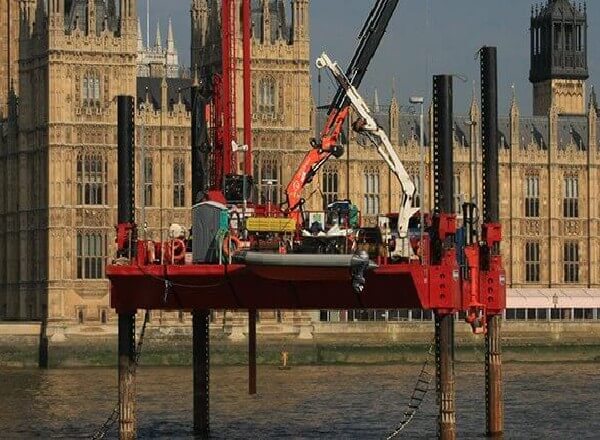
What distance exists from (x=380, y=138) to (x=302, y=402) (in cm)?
2705

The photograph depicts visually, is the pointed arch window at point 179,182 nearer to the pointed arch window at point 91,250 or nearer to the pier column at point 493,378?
the pointed arch window at point 91,250

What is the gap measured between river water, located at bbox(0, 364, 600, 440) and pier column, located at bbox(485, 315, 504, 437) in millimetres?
4679

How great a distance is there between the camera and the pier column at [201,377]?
78125 mm

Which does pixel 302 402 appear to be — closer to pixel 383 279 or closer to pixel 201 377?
pixel 201 377

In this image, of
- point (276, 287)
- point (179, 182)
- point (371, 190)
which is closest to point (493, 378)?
point (276, 287)

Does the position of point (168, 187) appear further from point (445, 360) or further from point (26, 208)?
point (445, 360)

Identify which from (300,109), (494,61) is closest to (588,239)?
(300,109)

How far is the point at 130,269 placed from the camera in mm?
70312

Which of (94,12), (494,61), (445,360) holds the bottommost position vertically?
(445,360)

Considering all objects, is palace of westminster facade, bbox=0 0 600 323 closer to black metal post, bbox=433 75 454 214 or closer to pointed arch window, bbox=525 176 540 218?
pointed arch window, bbox=525 176 540 218

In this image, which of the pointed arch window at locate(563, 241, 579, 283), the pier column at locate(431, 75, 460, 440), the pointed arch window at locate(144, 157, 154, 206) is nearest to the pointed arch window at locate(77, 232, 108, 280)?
the pointed arch window at locate(144, 157, 154, 206)

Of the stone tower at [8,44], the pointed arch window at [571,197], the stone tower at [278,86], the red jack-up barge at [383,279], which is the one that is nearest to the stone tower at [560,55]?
the pointed arch window at [571,197]

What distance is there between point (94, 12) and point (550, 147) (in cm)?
3259

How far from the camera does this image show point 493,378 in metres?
75.2
